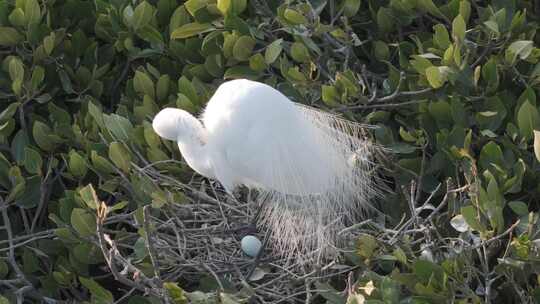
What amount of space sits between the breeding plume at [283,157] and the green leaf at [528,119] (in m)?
0.34

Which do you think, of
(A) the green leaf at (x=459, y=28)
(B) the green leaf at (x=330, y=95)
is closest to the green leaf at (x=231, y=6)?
(B) the green leaf at (x=330, y=95)

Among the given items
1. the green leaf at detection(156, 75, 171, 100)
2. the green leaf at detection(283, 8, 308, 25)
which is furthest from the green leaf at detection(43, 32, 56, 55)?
the green leaf at detection(283, 8, 308, 25)

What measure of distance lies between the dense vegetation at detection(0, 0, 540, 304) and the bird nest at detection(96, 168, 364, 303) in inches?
0.5

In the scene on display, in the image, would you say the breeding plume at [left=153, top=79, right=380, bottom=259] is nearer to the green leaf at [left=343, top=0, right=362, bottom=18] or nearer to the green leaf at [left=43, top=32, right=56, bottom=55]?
the green leaf at [left=343, top=0, right=362, bottom=18]

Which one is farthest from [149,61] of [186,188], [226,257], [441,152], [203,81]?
[441,152]

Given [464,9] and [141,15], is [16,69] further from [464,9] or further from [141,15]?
[464,9]

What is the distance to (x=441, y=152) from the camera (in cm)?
249

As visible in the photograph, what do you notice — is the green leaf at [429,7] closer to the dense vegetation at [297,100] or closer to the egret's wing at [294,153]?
the dense vegetation at [297,100]

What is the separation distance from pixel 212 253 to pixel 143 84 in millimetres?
488

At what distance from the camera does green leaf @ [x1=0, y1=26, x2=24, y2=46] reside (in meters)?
2.88

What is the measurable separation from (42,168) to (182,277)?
0.50 m

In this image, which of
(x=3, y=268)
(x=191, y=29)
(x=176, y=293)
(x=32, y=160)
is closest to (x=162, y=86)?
(x=191, y=29)

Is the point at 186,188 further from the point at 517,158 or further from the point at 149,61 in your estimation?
the point at 517,158

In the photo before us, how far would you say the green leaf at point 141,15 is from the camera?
2.88 metres
